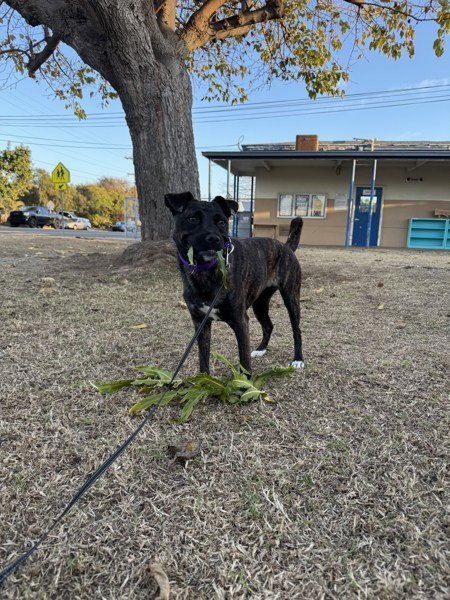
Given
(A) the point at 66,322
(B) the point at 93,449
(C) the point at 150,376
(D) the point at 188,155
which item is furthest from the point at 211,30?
(B) the point at 93,449

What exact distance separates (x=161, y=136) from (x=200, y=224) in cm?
476

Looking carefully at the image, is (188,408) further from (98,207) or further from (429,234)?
(98,207)

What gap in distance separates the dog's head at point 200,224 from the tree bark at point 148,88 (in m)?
4.13

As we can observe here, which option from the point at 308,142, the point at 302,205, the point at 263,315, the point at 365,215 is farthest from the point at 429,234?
the point at 263,315

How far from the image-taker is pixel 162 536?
1418mm

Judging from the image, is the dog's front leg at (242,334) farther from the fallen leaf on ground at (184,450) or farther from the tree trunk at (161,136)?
the tree trunk at (161,136)

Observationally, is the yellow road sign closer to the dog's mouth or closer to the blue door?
the blue door

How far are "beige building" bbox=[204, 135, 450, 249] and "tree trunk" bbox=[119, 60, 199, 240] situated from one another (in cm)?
1126

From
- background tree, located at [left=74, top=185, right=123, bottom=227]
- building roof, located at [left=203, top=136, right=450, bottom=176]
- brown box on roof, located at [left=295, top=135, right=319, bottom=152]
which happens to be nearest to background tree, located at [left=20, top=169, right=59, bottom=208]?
background tree, located at [left=74, top=185, right=123, bottom=227]

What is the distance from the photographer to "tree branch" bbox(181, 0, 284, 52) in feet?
24.6

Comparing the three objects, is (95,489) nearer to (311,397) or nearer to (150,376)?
(150,376)

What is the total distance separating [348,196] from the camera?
62.9 feet

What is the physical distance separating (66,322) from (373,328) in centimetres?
320

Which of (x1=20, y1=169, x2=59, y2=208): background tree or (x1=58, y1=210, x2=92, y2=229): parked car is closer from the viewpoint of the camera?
(x1=58, y1=210, x2=92, y2=229): parked car
